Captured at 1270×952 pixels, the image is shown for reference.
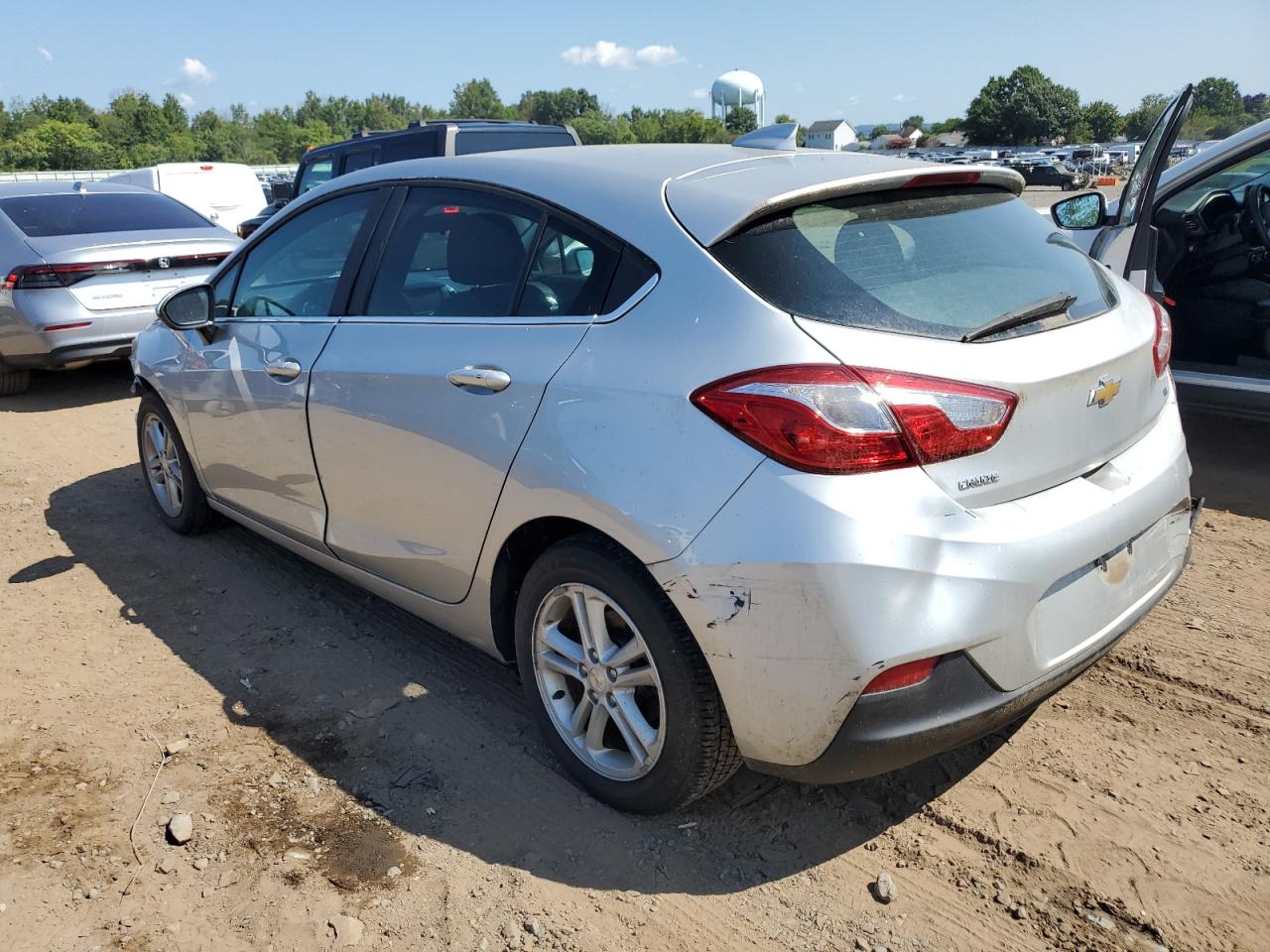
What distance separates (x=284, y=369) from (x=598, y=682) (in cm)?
174

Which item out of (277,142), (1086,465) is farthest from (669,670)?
(277,142)

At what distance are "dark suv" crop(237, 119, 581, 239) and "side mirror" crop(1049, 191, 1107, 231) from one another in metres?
4.65

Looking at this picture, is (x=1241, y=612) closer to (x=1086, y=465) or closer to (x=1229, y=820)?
(x=1229, y=820)

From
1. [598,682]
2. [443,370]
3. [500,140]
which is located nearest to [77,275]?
[500,140]

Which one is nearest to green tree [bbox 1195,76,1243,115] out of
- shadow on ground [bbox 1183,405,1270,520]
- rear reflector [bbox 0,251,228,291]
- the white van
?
shadow on ground [bbox 1183,405,1270,520]

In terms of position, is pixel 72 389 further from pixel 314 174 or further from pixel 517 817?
pixel 517 817

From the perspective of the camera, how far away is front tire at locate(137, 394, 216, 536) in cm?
462

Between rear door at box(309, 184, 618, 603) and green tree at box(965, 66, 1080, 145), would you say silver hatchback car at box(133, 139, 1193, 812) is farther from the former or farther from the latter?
green tree at box(965, 66, 1080, 145)

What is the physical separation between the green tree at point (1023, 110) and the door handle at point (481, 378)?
376 feet

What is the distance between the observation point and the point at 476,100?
473 feet

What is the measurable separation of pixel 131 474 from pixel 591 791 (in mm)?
4438

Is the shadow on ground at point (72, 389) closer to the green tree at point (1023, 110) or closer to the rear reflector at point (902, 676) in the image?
the rear reflector at point (902, 676)

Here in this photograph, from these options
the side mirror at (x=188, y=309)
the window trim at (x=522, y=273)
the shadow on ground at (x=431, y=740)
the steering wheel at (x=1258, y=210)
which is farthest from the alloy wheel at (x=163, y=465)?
the steering wheel at (x=1258, y=210)

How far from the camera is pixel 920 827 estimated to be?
2.62 m
